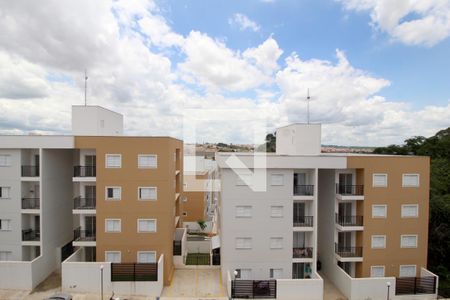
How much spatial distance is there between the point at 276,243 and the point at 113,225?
38.3 ft

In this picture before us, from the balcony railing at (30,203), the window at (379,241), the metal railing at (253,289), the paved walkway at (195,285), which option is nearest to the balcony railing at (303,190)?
the window at (379,241)

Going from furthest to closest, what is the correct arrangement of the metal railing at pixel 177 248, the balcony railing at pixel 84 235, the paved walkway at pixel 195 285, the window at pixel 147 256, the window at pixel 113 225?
the metal railing at pixel 177 248 < the balcony railing at pixel 84 235 < the window at pixel 147 256 < the window at pixel 113 225 < the paved walkway at pixel 195 285

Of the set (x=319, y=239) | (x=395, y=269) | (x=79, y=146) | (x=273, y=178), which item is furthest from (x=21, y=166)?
(x=395, y=269)

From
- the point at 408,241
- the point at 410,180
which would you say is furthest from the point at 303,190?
the point at 408,241

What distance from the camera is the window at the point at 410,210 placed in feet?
66.0

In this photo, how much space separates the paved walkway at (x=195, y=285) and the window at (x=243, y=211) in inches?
204

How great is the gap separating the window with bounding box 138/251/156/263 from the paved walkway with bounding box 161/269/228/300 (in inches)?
86.6

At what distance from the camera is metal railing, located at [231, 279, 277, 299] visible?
17953mm

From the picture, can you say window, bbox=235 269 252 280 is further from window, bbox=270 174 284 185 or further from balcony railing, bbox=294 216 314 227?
window, bbox=270 174 284 185

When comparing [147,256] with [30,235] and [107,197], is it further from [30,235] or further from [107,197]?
[30,235]

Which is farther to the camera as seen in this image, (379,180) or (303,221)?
(303,221)

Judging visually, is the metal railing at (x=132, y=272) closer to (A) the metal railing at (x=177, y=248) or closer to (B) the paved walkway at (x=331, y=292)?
(A) the metal railing at (x=177, y=248)

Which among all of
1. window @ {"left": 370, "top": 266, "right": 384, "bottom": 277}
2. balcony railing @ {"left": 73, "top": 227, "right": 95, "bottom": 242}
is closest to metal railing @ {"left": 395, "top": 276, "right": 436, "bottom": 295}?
window @ {"left": 370, "top": 266, "right": 384, "bottom": 277}

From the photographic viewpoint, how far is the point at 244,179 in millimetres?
19469
